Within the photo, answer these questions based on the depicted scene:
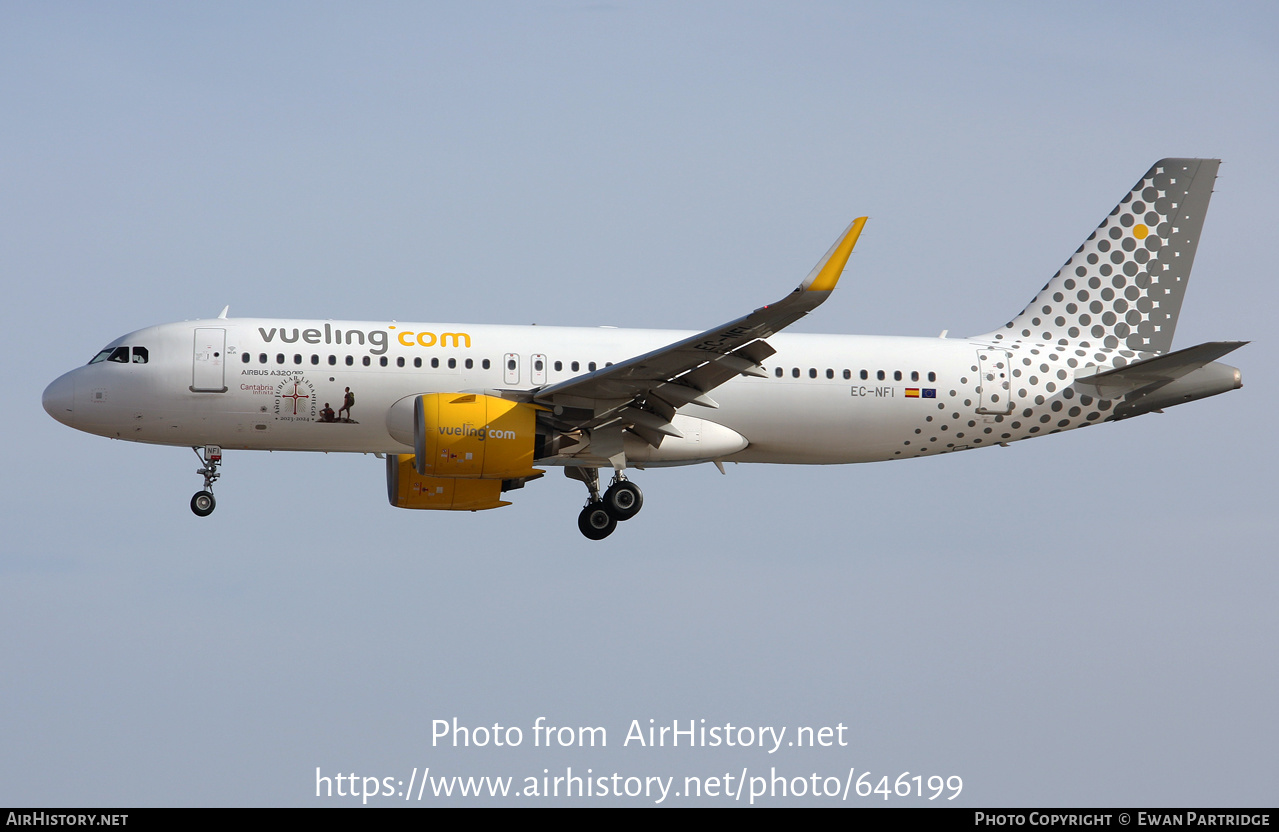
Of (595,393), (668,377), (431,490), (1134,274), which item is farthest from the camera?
(1134,274)

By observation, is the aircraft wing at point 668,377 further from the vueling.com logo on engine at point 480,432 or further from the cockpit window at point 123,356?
the cockpit window at point 123,356

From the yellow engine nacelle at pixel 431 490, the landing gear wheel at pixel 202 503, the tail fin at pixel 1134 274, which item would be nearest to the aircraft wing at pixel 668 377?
the yellow engine nacelle at pixel 431 490

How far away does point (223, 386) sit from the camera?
31.8m

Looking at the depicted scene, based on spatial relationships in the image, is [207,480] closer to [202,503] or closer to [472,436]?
[202,503]

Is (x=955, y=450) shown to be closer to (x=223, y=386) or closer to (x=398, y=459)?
(x=398, y=459)

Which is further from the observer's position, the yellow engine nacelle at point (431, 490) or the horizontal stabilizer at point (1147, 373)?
the yellow engine nacelle at point (431, 490)

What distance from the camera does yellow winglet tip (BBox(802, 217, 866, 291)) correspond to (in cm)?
2605

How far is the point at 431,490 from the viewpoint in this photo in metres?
35.3

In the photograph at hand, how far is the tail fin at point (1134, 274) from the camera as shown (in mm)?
36188

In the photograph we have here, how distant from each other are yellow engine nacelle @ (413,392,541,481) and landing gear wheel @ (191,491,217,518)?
5.17m

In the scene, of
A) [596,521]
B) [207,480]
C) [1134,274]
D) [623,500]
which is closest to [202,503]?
[207,480]

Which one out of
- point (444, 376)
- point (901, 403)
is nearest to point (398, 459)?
point (444, 376)

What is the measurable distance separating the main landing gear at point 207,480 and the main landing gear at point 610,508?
25.0ft

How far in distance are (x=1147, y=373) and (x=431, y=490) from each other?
52.0 ft
